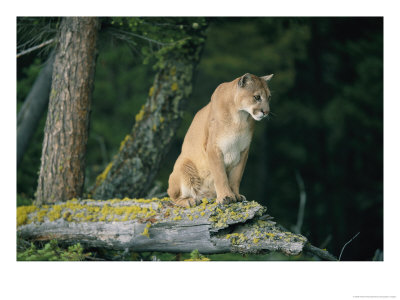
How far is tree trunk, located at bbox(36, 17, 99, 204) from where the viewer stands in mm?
5742

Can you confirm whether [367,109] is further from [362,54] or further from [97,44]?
[97,44]

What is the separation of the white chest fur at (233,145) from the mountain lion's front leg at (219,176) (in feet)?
0.22

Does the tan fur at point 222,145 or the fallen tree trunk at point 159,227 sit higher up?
the tan fur at point 222,145

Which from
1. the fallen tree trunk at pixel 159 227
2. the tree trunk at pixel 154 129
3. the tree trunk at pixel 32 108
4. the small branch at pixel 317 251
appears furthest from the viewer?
the tree trunk at pixel 32 108

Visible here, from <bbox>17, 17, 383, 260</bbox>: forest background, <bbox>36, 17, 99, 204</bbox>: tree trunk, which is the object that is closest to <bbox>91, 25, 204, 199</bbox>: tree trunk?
<bbox>36, 17, 99, 204</bbox>: tree trunk

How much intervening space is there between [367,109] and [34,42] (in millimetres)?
7693

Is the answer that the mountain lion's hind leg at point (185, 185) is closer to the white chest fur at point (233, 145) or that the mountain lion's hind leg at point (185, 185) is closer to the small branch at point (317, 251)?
the white chest fur at point (233, 145)

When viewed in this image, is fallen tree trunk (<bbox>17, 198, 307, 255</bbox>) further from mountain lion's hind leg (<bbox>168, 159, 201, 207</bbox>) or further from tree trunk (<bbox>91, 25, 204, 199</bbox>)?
tree trunk (<bbox>91, 25, 204, 199</bbox>)

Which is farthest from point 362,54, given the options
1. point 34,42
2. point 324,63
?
point 34,42

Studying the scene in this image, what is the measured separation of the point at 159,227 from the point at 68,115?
77.3 inches

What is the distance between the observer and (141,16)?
580cm

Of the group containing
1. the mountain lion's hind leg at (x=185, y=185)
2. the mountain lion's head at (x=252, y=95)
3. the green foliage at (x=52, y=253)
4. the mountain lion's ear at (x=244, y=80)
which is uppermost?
the mountain lion's ear at (x=244, y=80)

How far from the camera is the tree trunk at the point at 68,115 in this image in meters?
5.74

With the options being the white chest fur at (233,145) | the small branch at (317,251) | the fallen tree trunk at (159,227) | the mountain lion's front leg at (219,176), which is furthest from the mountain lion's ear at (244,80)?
the small branch at (317,251)
